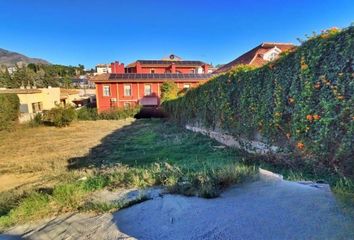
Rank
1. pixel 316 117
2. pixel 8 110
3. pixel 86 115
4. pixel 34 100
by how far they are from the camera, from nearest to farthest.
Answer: pixel 316 117, pixel 8 110, pixel 86 115, pixel 34 100

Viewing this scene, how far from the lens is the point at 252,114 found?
21.6ft

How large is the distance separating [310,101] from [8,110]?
21936mm

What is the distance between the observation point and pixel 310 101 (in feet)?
14.6

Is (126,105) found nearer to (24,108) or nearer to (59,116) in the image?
(59,116)

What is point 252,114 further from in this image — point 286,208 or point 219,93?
point 286,208

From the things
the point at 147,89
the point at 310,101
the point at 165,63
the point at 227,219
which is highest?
the point at 165,63

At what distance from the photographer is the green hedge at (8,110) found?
19.2 m

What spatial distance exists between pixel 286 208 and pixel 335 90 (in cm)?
237

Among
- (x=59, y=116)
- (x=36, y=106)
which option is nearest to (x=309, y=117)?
(x=59, y=116)

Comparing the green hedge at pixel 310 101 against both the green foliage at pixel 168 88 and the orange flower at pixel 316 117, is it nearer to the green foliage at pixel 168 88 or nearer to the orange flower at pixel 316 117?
the orange flower at pixel 316 117

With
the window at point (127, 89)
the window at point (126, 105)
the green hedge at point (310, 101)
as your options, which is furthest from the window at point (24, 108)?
the green hedge at point (310, 101)

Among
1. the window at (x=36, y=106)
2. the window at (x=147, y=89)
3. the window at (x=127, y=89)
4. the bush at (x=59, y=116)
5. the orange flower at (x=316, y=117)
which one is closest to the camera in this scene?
the orange flower at (x=316, y=117)

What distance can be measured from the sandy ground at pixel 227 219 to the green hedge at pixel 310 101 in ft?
4.39

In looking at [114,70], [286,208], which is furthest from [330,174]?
[114,70]
